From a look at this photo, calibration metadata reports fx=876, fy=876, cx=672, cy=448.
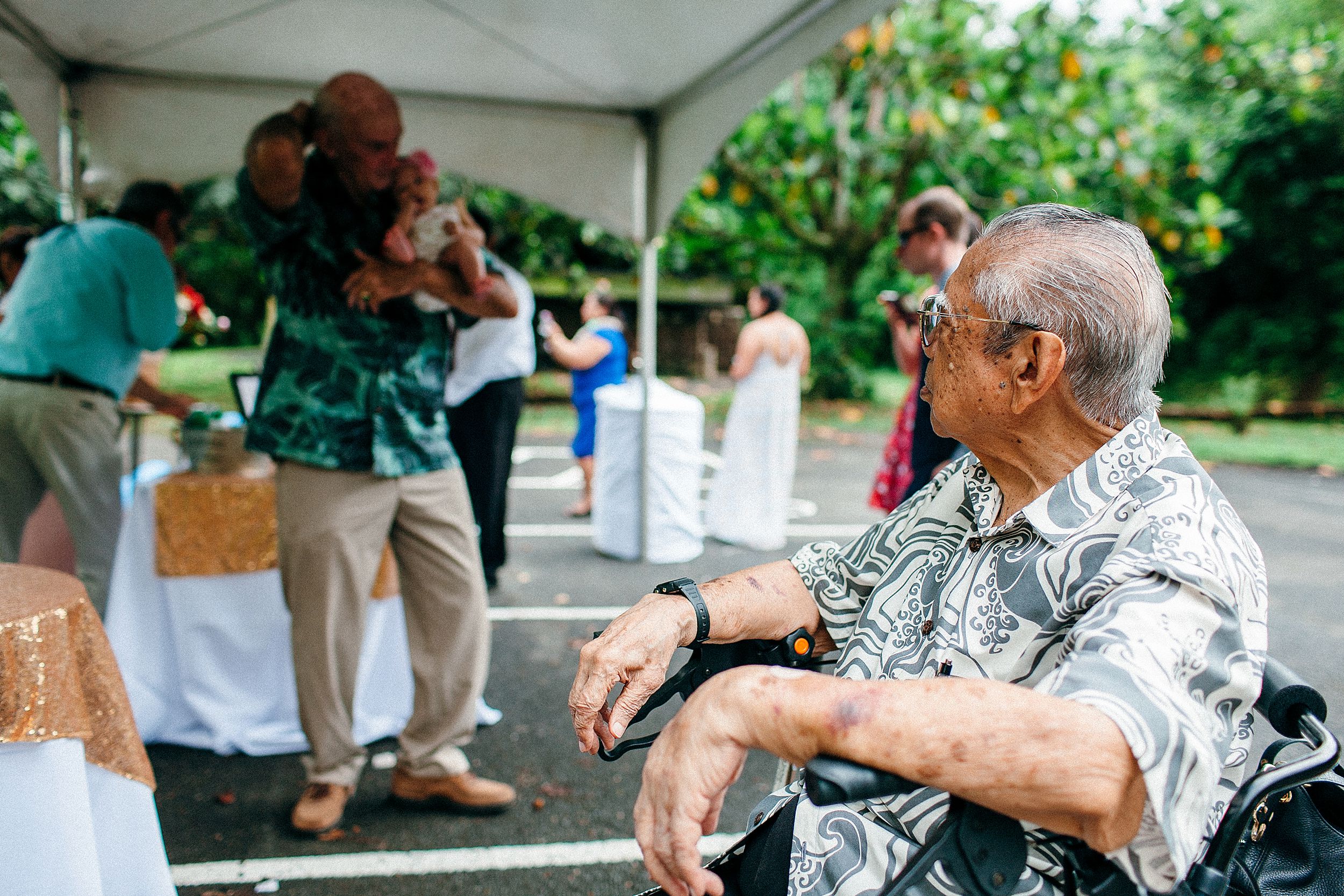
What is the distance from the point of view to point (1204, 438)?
13492mm

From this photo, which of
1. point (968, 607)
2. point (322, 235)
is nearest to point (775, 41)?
point (322, 235)

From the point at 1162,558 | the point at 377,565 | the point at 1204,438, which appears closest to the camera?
the point at 1162,558

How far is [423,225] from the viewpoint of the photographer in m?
2.48

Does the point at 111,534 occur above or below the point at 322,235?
below

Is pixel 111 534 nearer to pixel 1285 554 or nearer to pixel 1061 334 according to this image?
pixel 1061 334

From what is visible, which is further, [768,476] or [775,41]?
[768,476]

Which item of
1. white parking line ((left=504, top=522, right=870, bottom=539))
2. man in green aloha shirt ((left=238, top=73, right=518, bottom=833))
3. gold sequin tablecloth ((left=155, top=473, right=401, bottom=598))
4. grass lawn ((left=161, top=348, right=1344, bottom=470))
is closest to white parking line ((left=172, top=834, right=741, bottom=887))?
man in green aloha shirt ((left=238, top=73, right=518, bottom=833))

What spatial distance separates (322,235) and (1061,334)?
2026mm

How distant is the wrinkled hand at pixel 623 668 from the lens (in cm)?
126

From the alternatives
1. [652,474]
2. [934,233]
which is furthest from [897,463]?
[652,474]

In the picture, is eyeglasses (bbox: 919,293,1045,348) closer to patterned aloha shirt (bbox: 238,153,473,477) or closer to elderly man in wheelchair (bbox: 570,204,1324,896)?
elderly man in wheelchair (bbox: 570,204,1324,896)

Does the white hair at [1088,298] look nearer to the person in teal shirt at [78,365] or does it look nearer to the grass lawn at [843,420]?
the person in teal shirt at [78,365]

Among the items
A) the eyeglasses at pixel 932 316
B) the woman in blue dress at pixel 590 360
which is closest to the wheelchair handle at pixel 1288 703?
the eyeglasses at pixel 932 316

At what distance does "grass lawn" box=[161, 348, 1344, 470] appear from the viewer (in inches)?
465
